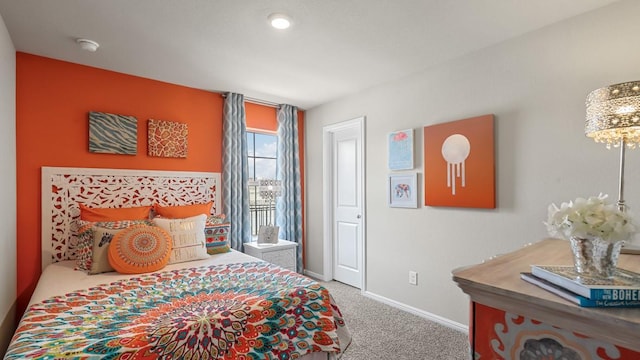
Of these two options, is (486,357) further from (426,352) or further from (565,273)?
(426,352)

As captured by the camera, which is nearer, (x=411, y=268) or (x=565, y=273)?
(x=565, y=273)

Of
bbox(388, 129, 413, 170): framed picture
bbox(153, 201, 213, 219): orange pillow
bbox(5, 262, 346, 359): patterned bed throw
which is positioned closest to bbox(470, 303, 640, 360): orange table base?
bbox(5, 262, 346, 359): patterned bed throw

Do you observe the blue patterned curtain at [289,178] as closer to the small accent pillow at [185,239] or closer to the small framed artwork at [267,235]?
the small framed artwork at [267,235]

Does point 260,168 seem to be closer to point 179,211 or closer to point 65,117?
point 179,211

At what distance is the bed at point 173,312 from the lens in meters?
1.28

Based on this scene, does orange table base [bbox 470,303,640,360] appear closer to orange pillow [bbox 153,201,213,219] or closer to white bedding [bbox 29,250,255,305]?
white bedding [bbox 29,250,255,305]

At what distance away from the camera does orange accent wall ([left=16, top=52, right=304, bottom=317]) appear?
2.51 metres

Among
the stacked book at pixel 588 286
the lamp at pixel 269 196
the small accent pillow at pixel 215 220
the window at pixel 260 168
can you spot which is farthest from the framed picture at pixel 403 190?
the stacked book at pixel 588 286

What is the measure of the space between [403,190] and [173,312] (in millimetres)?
2290

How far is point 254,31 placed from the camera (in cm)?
218

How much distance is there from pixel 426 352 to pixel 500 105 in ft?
6.60

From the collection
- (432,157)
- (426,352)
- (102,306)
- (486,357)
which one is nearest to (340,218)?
(432,157)

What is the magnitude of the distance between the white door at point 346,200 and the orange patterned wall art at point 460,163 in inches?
37.9

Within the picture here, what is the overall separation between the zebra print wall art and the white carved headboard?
0.21 m
